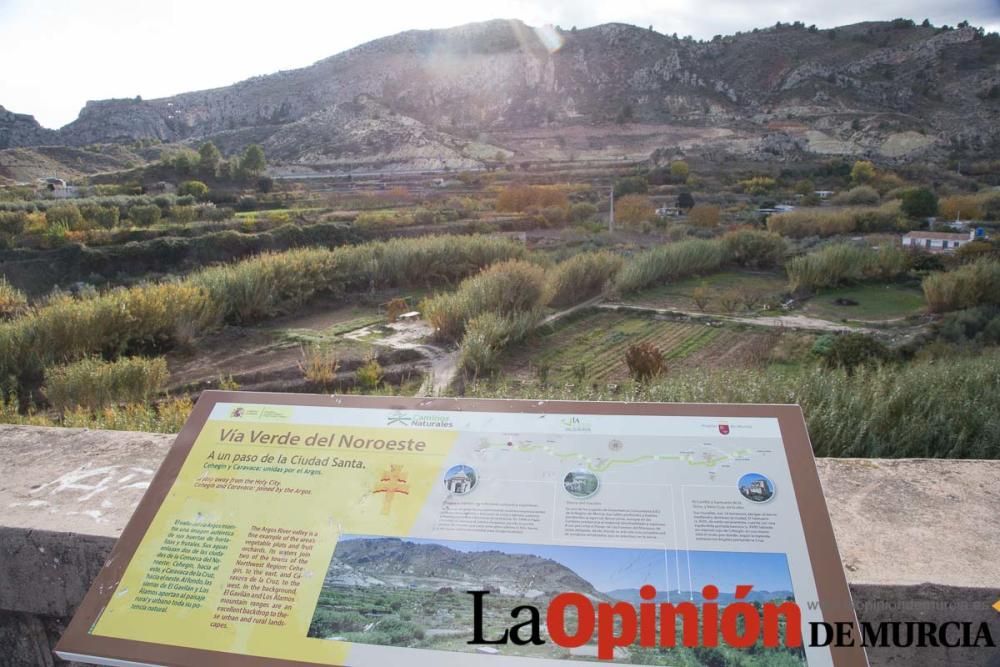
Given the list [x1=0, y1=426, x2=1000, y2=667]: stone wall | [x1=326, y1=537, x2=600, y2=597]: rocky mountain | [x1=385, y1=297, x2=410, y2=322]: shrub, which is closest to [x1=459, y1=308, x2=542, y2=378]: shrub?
[x1=385, y1=297, x2=410, y2=322]: shrub

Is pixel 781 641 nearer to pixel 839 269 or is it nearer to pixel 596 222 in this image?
pixel 839 269

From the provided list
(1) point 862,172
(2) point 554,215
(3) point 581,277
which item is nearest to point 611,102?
(1) point 862,172

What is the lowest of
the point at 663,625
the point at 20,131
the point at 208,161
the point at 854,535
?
the point at 208,161

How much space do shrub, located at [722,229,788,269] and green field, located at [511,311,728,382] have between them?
3966 mm

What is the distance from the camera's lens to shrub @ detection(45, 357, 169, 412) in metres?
4.45

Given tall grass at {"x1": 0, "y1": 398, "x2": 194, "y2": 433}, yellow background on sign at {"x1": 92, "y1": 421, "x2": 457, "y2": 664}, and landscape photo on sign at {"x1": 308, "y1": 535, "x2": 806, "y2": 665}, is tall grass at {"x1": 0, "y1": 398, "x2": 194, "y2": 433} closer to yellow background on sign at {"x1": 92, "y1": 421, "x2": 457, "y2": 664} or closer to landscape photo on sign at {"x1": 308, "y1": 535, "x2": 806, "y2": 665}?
Answer: yellow background on sign at {"x1": 92, "y1": 421, "x2": 457, "y2": 664}

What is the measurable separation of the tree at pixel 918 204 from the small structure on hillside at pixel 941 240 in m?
2.06

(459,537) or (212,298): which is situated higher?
(459,537)

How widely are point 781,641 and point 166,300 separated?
6.73 metres

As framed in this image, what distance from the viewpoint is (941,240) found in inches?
408

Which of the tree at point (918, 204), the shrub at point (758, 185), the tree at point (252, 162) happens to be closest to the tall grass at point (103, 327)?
the tree at point (918, 204)

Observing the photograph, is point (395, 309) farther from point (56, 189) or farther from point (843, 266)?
point (56, 189)

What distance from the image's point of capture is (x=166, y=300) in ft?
21.2

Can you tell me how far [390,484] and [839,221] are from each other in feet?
45.3
